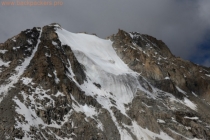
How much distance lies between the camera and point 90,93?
80312 mm

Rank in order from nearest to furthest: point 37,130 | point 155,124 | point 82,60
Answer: point 37,130 → point 155,124 → point 82,60

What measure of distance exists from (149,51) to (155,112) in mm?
43471

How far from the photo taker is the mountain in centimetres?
6562

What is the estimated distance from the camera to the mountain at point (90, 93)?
65.6 meters

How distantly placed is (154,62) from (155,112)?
28.0 meters

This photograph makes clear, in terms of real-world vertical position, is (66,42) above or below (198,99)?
above

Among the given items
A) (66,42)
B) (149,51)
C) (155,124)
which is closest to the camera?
(155,124)

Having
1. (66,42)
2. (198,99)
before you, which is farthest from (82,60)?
(198,99)

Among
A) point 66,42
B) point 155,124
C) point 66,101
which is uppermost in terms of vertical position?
point 66,42

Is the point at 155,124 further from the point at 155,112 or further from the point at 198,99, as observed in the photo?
the point at 198,99

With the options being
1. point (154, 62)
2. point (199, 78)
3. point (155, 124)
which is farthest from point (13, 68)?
point (199, 78)

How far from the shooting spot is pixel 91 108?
248 feet

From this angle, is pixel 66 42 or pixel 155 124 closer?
pixel 155 124

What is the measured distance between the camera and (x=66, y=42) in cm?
10150
